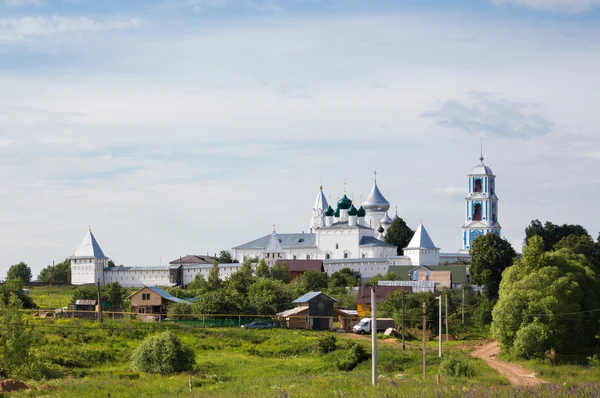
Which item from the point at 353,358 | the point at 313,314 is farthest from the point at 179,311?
the point at 353,358

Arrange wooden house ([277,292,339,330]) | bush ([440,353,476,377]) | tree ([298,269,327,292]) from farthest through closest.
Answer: tree ([298,269,327,292]), wooden house ([277,292,339,330]), bush ([440,353,476,377])

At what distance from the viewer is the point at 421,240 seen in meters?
82.8

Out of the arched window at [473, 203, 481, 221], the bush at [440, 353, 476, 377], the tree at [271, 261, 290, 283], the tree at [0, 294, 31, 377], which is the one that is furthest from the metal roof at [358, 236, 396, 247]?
the tree at [0, 294, 31, 377]

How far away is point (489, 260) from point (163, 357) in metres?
37.2

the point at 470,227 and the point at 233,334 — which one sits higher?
the point at 470,227

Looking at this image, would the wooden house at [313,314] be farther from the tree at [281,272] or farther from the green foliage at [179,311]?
the tree at [281,272]

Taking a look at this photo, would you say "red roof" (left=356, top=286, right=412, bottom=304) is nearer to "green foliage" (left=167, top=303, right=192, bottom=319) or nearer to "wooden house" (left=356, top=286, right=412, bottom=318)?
"wooden house" (left=356, top=286, right=412, bottom=318)

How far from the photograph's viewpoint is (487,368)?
34.9 metres

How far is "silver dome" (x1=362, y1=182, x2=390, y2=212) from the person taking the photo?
311 ft

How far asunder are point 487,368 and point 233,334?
499 inches

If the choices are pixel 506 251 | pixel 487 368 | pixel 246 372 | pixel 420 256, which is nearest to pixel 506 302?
pixel 487 368

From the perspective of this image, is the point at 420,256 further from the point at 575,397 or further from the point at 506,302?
the point at 575,397

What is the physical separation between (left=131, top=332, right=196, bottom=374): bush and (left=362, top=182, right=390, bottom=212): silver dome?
6117cm

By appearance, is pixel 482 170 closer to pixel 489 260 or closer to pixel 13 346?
pixel 489 260
